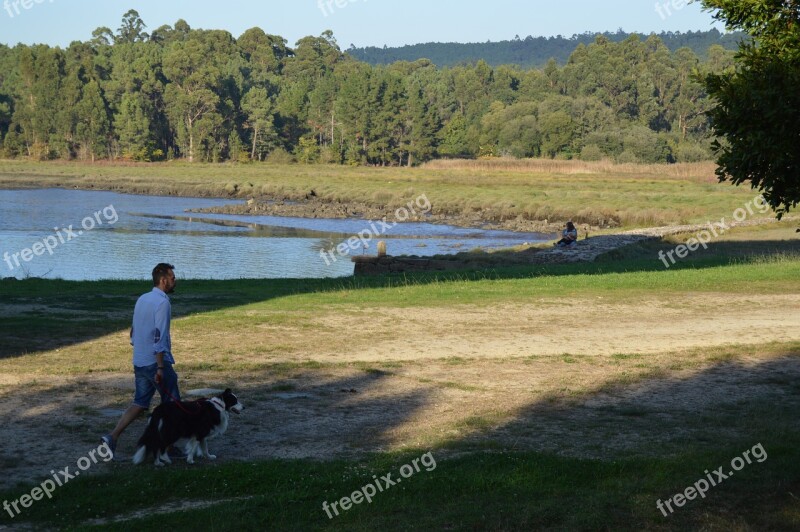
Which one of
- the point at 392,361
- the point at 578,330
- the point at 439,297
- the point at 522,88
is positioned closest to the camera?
the point at 392,361

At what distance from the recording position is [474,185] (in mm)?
92125

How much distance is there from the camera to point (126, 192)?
318 feet

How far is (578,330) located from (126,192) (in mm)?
83361

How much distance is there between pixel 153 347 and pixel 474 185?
82.8 metres

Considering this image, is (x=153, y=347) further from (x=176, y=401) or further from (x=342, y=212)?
(x=342, y=212)

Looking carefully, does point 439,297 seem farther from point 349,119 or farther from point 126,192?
point 349,119

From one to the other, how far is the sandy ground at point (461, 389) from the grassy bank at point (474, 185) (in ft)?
125

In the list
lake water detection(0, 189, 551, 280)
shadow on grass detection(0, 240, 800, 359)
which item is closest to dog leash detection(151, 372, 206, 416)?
shadow on grass detection(0, 240, 800, 359)

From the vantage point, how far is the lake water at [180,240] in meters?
40.7

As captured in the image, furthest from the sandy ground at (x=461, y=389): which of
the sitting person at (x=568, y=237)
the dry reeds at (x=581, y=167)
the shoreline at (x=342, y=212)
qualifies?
the dry reeds at (x=581, y=167)

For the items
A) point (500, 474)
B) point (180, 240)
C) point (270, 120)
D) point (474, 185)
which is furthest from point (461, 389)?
point (270, 120)

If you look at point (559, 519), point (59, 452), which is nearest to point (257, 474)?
point (59, 452)

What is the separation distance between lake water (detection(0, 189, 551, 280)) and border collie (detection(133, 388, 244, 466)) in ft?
87.9

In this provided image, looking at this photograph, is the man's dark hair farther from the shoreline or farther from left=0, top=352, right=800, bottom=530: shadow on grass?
the shoreline
